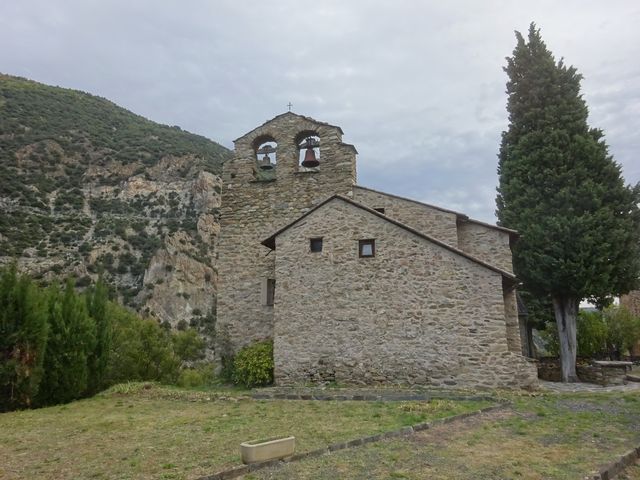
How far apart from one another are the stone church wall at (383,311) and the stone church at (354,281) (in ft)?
0.10

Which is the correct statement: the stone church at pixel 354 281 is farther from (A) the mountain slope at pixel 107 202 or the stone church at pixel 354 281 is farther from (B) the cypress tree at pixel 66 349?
(A) the mountain slope at pixel 107 202

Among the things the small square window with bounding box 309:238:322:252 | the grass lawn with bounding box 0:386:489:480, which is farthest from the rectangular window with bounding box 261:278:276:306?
the grass lawn with bounding box 0:386:489:480

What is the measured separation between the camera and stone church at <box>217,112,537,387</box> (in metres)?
12.3

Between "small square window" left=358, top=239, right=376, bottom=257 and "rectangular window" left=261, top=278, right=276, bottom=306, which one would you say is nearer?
"small square window" left=358, top=239, right=376, bottom=257

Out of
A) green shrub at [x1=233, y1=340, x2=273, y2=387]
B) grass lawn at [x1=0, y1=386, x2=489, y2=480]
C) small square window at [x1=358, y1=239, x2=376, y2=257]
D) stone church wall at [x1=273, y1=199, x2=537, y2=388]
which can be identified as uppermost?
small square window at [x1=358, y1=239, x2=376, y2=257]

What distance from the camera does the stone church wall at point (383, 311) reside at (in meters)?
12.1

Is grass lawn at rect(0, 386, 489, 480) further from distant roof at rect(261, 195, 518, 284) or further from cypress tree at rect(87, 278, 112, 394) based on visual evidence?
distant roof at rect(261, 195, 518, 284)

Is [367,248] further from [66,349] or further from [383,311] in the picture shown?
[66,349]

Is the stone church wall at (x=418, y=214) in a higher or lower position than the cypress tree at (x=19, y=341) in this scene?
higher

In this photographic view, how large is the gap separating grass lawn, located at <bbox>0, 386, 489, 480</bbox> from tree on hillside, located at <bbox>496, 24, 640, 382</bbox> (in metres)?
9.89

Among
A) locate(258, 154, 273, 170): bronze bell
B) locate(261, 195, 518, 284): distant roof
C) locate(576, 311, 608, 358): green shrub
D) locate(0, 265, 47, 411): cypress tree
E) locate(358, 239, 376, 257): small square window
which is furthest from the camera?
locate(576, 311, 608, 358): green shrub

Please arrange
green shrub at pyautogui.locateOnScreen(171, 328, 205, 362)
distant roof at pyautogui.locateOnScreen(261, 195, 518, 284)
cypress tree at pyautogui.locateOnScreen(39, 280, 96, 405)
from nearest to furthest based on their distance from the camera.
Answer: distant roof at pyautogui.locateOnScreen(261, 195, 518, 284) < cypress tree at pyautogui.locateOnScreen(39, 280, 96, 405) < green shrub at pyautogui.locateOnScreen(171, 328, 205, 362)

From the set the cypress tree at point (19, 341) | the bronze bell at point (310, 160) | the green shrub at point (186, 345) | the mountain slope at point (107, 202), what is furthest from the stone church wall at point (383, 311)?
the mountain slope at point (107, 202)

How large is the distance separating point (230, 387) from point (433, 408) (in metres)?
7.95
